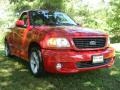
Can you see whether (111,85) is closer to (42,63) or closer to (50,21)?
(42,63)

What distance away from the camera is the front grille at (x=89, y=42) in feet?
21.9

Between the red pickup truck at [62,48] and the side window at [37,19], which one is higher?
the side window at [37,19]

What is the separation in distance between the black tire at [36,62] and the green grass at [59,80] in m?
0.16

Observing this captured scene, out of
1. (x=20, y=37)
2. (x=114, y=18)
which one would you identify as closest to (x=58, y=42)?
(x=20, y=37)

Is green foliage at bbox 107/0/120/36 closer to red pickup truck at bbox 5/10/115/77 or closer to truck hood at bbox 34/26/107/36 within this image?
red pickup truck at bbox 5/10/115/77

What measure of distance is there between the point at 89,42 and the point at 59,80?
116 centimetres

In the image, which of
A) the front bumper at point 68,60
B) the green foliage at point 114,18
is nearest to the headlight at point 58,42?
the front bumper at point 68,60

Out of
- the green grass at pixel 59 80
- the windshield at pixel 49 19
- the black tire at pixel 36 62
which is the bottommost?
the green grass at pixel 59 80

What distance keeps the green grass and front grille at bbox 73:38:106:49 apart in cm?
88

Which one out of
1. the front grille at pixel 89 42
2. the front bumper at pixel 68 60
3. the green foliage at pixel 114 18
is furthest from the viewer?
the green foliage at pixel 114 18

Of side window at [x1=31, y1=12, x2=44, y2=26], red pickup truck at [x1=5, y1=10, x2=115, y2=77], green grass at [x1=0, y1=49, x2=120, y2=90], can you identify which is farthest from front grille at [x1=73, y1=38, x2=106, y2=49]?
side window at [x1=31, y1=12, x2=44, y2=26]

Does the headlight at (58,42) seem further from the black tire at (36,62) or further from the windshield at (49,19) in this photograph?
the windshield at (49,19)

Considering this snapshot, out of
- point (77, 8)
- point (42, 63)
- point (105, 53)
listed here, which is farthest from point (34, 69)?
point (77, 8)

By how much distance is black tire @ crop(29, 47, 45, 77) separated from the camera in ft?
22.6
